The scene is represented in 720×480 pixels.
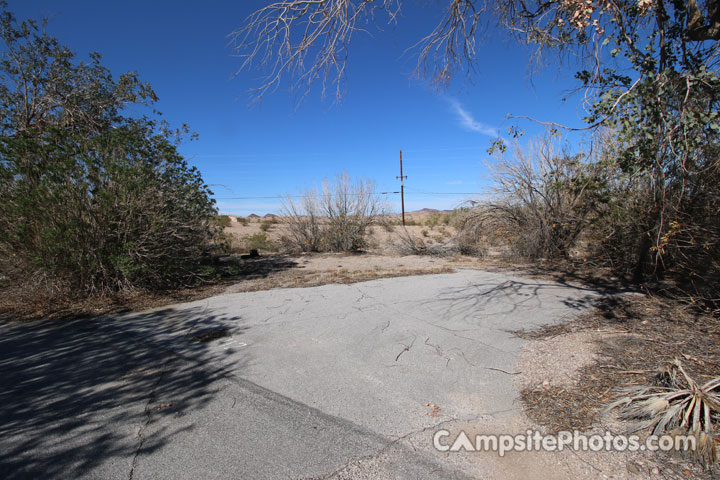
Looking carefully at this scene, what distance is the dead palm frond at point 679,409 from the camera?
2105 mm

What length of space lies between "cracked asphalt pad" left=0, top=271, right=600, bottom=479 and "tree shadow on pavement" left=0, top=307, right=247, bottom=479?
14mm

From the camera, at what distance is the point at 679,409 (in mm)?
2305

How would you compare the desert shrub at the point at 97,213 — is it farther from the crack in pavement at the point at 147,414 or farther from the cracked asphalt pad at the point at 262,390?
the crack in pavement at the point at 147,414

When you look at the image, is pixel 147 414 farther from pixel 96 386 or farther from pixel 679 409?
pixel 679 409

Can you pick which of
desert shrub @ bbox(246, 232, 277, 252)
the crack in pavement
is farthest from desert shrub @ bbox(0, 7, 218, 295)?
desert shrub @ bbox(246, 232, 277, 252)

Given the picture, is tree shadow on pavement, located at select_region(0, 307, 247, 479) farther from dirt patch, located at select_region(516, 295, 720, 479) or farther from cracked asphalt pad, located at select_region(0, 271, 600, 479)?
dirt patch, located at select_region(516, 295, 720, 479)

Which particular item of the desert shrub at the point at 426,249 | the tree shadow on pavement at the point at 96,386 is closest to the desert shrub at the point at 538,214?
the desert shrub at the point at 426,249

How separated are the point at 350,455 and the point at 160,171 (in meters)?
7.84

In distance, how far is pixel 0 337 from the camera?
484 centimetres

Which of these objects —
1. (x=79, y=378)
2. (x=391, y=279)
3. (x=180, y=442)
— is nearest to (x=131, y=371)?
(x=79, y=378)

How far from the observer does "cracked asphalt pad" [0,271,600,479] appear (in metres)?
2.29

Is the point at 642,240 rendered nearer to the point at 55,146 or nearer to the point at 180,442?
the point at 180,442

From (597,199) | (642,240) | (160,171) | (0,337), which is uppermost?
(160,171)

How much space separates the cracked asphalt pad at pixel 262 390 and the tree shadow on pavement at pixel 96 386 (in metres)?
0.01
